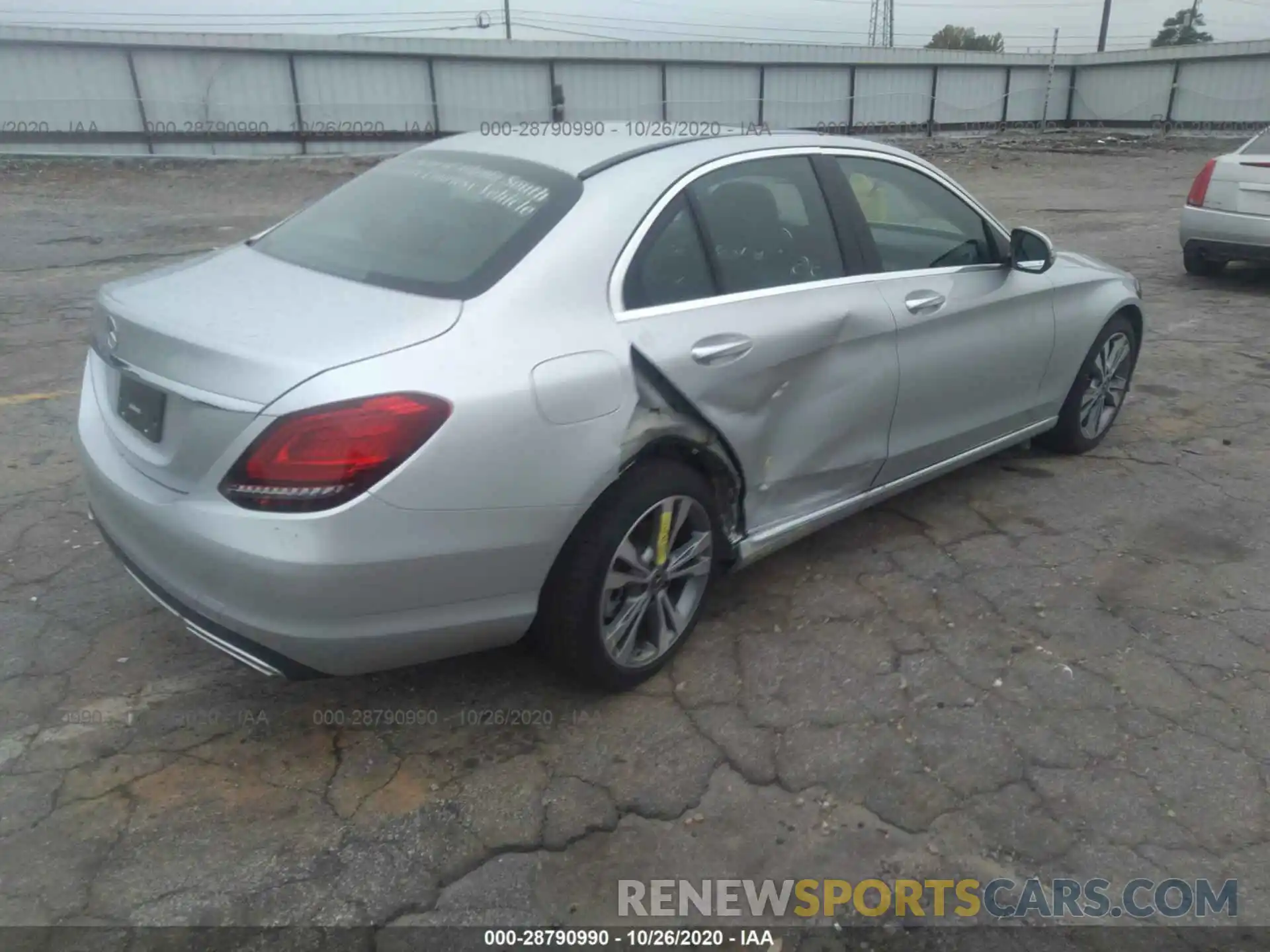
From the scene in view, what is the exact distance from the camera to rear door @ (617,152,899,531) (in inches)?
111

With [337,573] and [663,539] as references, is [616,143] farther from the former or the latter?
[337,573]

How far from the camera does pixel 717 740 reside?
278cm

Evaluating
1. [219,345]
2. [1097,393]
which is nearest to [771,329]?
[219,345]

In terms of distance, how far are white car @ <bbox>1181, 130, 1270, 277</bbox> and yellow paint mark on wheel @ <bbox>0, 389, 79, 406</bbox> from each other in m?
8.66

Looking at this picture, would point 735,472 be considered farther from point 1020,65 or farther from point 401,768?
point 1020,65

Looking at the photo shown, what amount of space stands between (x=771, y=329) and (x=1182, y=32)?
58141 mm

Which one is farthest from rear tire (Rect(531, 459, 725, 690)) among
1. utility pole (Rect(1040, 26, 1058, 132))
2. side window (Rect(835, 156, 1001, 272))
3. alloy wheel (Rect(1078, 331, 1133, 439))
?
utility pole (Rect(1040, 26, 1058, 132))

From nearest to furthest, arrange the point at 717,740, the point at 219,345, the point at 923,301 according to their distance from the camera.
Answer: the point at 219,345 → the point at 717,740 → the point at 923,301

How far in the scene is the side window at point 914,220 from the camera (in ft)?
11.7

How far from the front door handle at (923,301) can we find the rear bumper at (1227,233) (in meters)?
5.82

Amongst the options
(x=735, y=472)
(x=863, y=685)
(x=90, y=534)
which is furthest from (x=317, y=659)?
(x=90, y=534)

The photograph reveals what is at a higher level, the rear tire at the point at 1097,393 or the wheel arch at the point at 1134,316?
the wheel arch at the point at 1134,316

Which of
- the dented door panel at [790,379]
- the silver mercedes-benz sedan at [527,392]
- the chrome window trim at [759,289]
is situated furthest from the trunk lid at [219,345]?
the dented door panel at [790,379]

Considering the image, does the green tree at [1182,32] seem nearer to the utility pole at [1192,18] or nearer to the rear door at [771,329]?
the utility pole at [1192,18]
